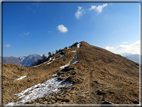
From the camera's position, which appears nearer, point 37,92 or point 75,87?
point 75,87

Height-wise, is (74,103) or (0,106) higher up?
(74,103)

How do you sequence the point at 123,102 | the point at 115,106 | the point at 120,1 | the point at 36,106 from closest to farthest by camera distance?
the point at 115,106
the point at 123,102
the point at 36,106
the point at 120,1

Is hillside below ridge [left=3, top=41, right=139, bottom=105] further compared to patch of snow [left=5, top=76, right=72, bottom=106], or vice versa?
patch of snow [left=5, top=76, right=72, bottom=106]

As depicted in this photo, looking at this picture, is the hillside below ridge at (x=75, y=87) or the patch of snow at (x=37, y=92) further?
the patch of snow at (x=37, y=92)

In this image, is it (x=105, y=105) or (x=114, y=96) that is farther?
(x=114, y=96)

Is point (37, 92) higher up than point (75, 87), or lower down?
lower down

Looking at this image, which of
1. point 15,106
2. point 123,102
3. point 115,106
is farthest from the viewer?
point 15,106

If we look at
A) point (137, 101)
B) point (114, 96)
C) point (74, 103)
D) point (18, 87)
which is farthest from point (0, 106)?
point (137, 101)

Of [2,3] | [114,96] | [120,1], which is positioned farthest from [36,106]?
[120,1]

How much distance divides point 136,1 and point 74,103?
1344cm

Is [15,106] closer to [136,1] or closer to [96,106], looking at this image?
[96,106]

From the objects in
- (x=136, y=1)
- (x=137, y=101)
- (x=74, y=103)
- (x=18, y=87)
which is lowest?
(x=18, y=87)

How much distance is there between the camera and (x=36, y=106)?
7172 mm

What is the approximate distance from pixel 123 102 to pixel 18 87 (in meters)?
19.2
